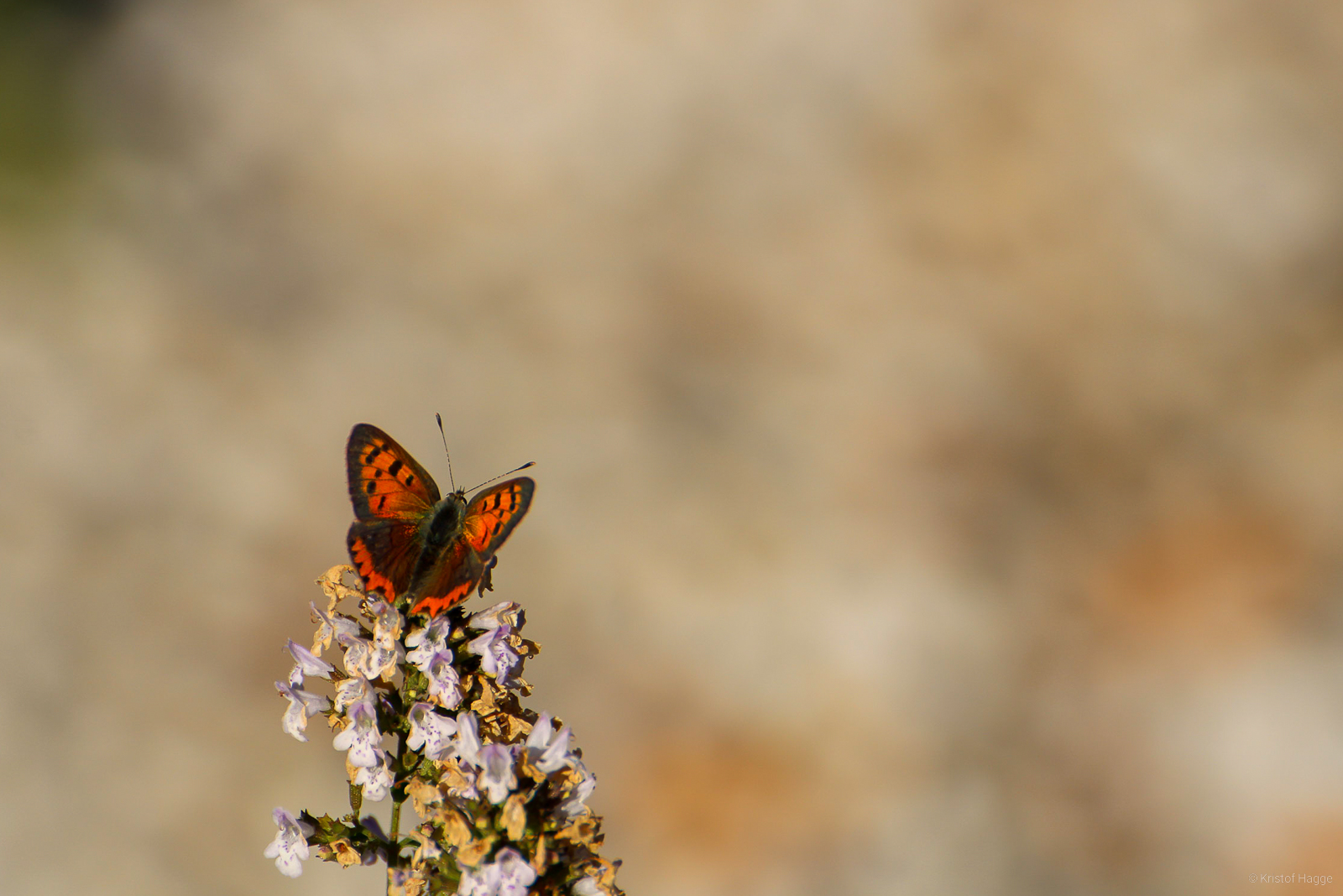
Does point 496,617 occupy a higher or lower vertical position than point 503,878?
higher

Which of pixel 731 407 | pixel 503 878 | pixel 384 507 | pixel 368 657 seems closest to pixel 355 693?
pixel 368 657

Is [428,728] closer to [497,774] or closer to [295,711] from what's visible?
[497,774]

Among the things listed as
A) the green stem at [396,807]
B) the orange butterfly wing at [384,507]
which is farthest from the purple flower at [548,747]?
the orange butterfly wing at [384,507]

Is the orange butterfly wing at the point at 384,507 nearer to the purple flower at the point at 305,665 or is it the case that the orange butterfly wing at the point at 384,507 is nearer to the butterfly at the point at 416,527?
the butterfly at the point at 416,527

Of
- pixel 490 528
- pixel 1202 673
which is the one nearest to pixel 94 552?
pixel 490 528

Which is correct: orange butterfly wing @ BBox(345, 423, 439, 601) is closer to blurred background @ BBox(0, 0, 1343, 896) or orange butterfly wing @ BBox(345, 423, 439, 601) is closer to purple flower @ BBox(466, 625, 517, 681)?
purple flower @ BBox(466, 625, 517, 681)

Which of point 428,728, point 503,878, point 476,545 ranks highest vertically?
point 476,545
